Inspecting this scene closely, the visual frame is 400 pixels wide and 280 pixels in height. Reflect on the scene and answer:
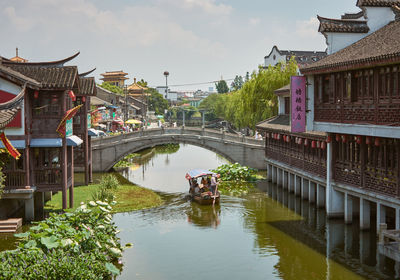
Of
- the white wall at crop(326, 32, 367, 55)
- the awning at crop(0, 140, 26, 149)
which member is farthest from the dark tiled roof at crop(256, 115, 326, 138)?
the awning at crop(0, 140, 26, 149)

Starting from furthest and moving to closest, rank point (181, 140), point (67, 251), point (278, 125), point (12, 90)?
point (181, 140)
point (278, 125)
point (12, 90)
point (67, 251)

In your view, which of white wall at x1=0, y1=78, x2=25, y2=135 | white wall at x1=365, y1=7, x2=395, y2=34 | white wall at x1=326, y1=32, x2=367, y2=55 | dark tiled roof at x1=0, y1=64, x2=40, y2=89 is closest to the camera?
dark tiled roof at x1=0, y1=64, x2=40, y2=89

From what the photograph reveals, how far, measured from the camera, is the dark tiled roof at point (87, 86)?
3381 centimetres

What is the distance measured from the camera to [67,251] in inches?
634

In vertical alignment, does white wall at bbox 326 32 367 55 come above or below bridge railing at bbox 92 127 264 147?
above

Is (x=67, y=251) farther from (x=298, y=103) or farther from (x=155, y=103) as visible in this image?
(x=155, y=103)

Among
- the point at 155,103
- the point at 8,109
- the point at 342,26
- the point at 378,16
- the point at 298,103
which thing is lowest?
the point at 8,109

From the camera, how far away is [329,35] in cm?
2595

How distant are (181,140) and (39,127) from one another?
22.7 m

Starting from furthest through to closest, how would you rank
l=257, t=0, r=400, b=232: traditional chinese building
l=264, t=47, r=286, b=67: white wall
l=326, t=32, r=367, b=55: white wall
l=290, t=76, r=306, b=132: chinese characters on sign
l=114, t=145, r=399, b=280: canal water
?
l=264, t=47, r=286, b=67: white wall
l=326, t=32, r=367, b=55: white wall
l=290, t=76, r=306, b=132: chinese characters on sign
l=257, t=0, r=400, b=232: traditional chinese building
l=114, t=145, r=399, b=280: canal water

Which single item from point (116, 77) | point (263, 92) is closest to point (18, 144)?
point (263, 92)

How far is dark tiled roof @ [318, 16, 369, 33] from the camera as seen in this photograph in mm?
25750

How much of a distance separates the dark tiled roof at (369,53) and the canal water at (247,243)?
703 cm

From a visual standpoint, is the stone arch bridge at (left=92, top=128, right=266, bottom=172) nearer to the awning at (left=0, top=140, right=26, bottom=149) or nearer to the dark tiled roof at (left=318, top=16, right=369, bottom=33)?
the dark tiled roof at (left=318, top=16, right=369, bottom=33)
